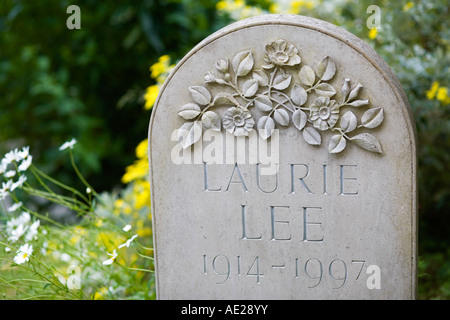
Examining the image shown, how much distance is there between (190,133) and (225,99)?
0.66ft

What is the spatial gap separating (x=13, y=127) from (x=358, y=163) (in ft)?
12.5

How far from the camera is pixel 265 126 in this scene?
2.15m

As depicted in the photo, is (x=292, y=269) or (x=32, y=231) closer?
(x=292, y=269)

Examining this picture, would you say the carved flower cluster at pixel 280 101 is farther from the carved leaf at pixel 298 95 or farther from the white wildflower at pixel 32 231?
the white wildflower at pixel 32 231

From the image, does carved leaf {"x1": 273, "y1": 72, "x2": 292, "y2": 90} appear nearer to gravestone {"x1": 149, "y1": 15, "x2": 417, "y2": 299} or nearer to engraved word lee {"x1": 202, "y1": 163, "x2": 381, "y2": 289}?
gravestone {"x1": 149, "y1": 15, "x2": 417, "y2": 299}

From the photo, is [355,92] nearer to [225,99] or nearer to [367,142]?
[367,142]

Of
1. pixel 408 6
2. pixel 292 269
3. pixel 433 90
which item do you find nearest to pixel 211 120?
pixel 292 269

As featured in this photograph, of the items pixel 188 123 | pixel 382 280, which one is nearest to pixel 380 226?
pixel 382 280

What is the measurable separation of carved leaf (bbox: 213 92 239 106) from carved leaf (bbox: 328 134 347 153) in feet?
1.32

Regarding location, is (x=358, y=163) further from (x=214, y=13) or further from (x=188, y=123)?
(x=214, y=13)

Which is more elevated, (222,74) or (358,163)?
(222,74)

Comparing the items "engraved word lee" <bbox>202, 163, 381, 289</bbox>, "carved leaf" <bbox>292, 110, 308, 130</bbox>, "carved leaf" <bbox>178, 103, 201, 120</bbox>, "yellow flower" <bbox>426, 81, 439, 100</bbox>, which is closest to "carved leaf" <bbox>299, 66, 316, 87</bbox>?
"carved leaf" <bbox>292, 110, 308, 130</bbox>

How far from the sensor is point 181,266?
2344mm

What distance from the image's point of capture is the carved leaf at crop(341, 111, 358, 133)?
6.75 feet
